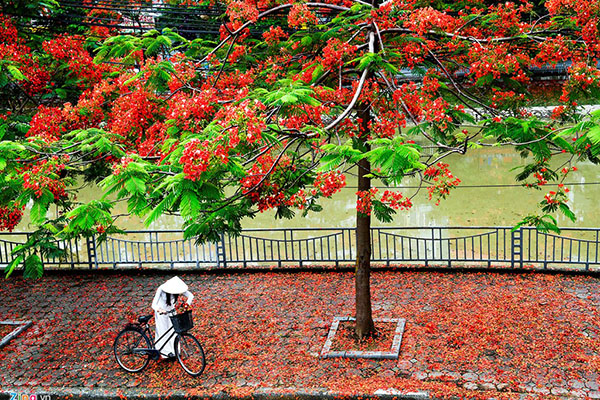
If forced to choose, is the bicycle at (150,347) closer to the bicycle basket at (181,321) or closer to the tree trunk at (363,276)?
the bicycle basket at (181,321)

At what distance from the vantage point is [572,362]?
8828 mm

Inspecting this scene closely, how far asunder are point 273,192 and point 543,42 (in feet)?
14.3

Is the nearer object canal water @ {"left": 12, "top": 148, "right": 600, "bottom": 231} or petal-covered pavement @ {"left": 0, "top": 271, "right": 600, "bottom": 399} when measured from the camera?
petal-covered pavement @ {"left": 0, "top": 271, "right": 600, "bottom": 399}

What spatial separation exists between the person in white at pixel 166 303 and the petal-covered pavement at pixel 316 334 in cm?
34

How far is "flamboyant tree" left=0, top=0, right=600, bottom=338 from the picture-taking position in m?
6.59

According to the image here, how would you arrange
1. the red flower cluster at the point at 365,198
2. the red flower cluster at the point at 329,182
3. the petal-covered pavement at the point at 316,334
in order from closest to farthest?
the red flower cluster at the point at 329,182 < the red flower cluster at the point at 365,198 < the petal-covered pavement at the point at 316,334

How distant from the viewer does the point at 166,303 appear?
9.27m

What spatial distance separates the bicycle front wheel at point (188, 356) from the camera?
8977 millimetres

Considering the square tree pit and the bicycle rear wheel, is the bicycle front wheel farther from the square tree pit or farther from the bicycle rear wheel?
the square tree pit

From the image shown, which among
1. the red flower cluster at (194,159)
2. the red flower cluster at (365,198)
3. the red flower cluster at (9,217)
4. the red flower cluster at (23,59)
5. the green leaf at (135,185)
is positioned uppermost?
the red flower cluster at (23,59)

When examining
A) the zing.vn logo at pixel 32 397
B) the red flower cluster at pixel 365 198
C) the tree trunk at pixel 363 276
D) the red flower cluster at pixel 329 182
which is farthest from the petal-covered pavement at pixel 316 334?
the red flower cluster at pixel 329 182

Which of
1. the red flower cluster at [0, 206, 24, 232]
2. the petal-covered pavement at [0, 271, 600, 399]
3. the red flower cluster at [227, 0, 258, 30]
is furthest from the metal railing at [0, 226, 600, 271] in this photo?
the red flower cluster at [227, 0, 258, 30]

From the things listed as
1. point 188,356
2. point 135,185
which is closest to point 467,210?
point 188,356

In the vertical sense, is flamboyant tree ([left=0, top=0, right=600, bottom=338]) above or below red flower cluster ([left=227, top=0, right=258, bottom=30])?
below
